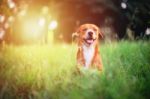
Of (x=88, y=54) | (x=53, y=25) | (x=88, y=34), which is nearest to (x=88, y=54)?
(x=88, y=54)

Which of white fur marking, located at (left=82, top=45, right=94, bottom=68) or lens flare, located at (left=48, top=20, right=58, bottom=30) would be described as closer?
white fur marking, located at (left=82, top=45, right=94, bottom=68)

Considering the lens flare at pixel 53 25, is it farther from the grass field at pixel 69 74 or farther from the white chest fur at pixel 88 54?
the white chest fur at pixel 88 54

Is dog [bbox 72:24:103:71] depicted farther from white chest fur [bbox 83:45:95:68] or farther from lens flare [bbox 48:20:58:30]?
lens flare [bbox 48:20:58:30]

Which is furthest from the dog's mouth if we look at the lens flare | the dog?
the lens flare

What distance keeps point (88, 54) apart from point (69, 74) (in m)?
0.18

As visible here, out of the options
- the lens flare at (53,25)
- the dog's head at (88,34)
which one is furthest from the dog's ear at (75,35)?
the lens flare at (53,25)

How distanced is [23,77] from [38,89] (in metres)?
0.13

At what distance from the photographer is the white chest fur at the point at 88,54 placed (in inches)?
111

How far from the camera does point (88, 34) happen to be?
283 centimetres

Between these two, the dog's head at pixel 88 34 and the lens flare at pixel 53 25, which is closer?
the dog's head at pixel 88 34

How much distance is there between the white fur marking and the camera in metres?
2.83

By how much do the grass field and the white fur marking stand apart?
60 millimetres

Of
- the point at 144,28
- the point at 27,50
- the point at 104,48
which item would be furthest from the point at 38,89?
the point at 144,28

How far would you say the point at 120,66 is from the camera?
9.20ft
